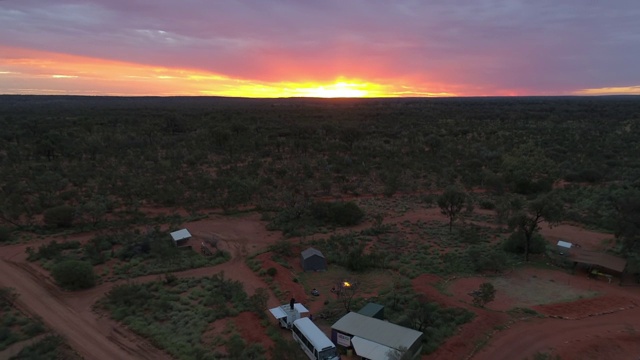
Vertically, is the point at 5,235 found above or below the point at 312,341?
below

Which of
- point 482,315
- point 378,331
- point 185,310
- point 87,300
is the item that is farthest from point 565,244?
point 87,300

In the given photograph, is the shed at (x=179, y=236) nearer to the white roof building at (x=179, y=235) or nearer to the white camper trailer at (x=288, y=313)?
the white roof building at (x=179, y=235)

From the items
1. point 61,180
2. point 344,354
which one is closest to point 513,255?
point 344,354

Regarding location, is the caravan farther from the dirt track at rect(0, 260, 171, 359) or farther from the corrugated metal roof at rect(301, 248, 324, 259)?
the corrugated metal roof at rect(301, 248, 324, 259)

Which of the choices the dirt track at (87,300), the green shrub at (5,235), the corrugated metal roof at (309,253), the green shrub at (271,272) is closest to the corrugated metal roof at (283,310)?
the dirt track at (87,300)

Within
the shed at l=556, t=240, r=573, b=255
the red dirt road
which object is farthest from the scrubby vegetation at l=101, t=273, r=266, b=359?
the shed at l=556, t=240, r=573, b=255

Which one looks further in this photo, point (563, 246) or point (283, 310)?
point (563, 246)

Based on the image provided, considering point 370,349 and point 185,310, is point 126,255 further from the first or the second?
point 370,349
